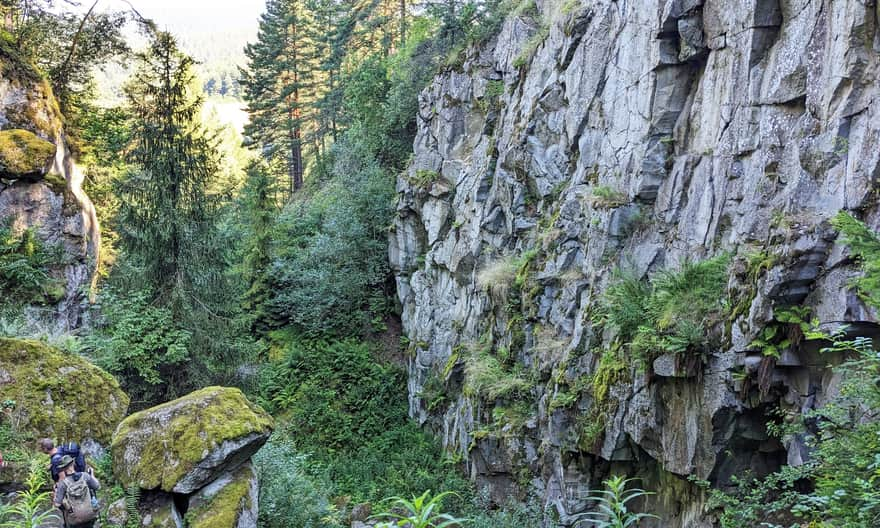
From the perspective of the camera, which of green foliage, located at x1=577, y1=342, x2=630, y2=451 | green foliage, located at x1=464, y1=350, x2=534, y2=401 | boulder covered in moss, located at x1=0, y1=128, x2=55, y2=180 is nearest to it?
Result: green foliage, located at x1=577, y1=342, x2=630, y2=451

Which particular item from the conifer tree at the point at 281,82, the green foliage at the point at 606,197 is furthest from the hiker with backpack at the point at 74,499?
the conifer tree at the point at 281,82

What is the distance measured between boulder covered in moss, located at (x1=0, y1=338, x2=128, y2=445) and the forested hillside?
0.06 m

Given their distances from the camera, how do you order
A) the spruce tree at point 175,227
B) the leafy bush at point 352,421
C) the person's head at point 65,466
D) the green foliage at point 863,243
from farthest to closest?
the leafy bush at point 352,421 → the spruce tree at point 175,227 → the person's head at point 65,466 → the green foliage at point 863,243

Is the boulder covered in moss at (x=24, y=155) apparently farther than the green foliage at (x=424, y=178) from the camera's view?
No

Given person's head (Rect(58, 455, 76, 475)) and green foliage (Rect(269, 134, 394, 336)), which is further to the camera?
green foliage (Rect(269, 134, 394, 336))

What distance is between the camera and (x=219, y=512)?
7.15 metres

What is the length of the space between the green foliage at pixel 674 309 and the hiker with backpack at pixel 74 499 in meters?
7.36

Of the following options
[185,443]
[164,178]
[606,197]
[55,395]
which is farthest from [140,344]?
[606,197]

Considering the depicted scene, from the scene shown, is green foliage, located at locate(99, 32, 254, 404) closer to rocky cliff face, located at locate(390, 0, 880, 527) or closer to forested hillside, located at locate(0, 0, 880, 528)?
forested hillside, located at locate(0, 0, 880, 528)

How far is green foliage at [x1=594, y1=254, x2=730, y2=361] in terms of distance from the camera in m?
7.95

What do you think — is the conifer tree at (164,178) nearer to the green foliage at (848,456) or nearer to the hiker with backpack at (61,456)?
the hiker with backpack at (61,456)

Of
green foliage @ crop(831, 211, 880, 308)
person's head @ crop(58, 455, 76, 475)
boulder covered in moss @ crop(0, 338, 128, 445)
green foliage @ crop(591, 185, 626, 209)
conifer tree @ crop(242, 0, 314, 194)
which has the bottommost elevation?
person's head @ crop(58, 455, 76, 475)

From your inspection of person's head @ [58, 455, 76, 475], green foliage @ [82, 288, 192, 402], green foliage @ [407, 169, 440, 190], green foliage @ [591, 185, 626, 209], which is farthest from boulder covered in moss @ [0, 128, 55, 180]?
green foliage @ [591, 185, 626, 209]

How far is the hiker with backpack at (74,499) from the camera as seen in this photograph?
6277 millimetres
